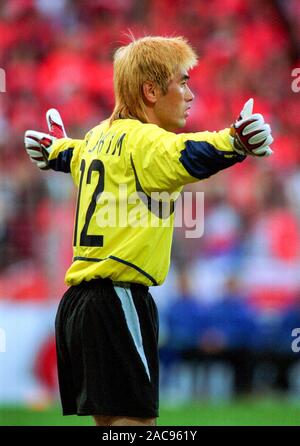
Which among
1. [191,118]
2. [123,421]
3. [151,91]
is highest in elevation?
[191,118]

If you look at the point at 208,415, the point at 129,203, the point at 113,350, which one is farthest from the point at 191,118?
the point at 113,350

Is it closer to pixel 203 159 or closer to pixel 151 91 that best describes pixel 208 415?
pixel 151 91

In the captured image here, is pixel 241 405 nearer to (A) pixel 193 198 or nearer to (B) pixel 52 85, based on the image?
(A) pixel 193 198

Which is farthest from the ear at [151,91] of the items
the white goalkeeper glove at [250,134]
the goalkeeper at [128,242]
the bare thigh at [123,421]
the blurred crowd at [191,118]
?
the blurred crowd at [191,118]

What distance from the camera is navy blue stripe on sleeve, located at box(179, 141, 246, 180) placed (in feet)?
11.8

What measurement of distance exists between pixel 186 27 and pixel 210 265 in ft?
10.6

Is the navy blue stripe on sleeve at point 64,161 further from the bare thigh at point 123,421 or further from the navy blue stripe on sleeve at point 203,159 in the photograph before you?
the bare thigh at point 123,421

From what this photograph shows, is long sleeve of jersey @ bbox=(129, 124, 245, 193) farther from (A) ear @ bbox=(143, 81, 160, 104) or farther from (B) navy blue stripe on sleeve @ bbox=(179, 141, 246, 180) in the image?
(A) ear @ bbox=(143, 81, 160, 104)

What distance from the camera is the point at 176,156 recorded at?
3.68 m

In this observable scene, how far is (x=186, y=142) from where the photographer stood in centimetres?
367

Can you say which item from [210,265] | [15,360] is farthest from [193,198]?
[15,360]

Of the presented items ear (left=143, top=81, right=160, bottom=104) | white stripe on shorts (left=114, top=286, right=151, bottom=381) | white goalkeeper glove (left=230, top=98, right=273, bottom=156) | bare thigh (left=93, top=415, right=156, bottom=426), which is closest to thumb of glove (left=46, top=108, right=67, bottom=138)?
ear (left=143, top=81, right=160, bottom=104)

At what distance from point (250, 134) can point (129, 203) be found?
23.0 inches

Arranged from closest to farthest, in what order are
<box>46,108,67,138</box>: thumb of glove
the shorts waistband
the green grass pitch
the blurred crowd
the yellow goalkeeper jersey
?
the yellow goalkeeper jersey, the shorts waistband, <box>46,108,67,138</box>: thumb of glove, the green grass pitch, the blurred crowd
